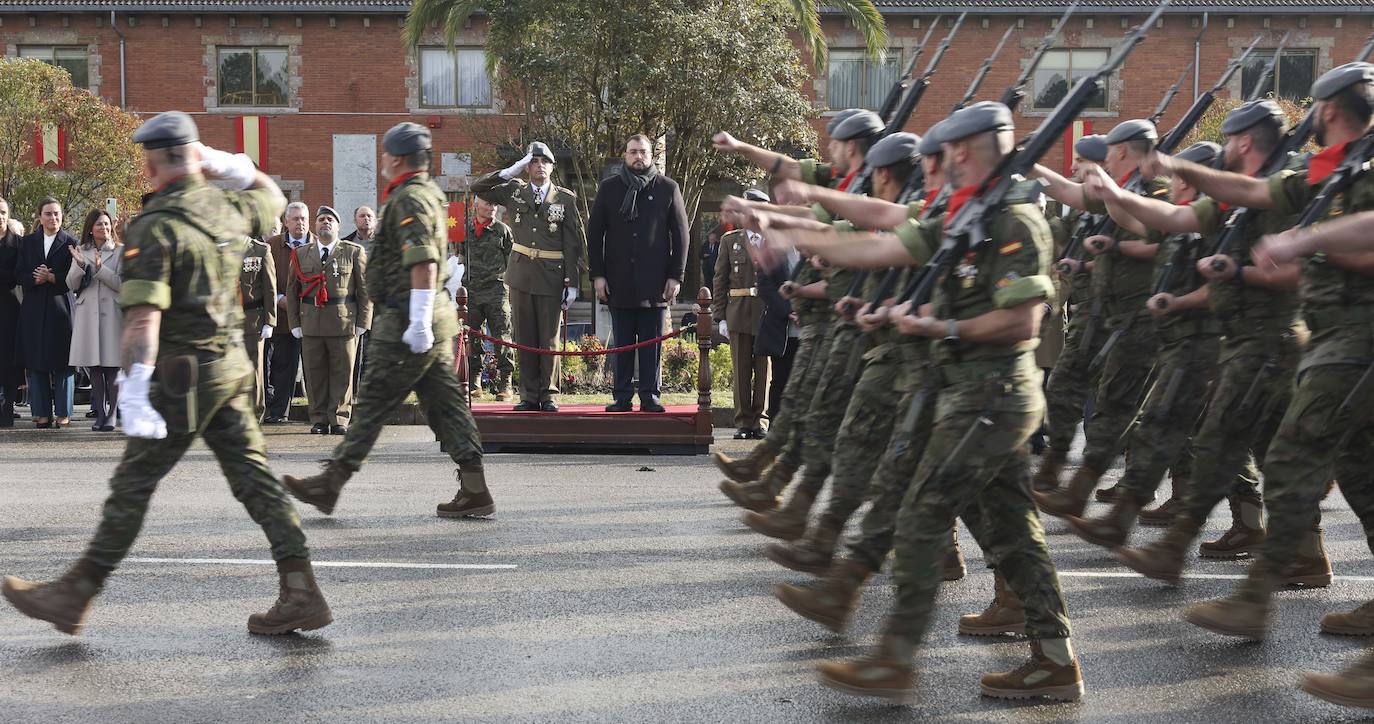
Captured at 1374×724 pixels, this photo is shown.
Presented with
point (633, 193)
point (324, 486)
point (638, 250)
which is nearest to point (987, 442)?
point (324, 486)

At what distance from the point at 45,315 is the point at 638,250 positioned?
18.5ft

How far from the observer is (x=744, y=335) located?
1289cm

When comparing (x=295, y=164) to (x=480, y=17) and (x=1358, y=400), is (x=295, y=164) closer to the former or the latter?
(x=480, y=17)

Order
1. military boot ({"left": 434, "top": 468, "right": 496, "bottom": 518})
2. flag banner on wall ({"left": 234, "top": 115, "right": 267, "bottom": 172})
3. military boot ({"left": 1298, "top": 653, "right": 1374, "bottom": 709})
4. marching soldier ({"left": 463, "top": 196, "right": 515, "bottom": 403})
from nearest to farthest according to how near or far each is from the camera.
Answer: military boot ({"left": 1298, "top": 653, "right": 1374, "bottom": 709}), military boot ({"left": 434, "top": 468, "right": 496, "bottom": 518}), marching soldier ({"left": 463, "top": 196, "right": 515, "bottom": 403}), flag banner on wall ({"left": 234, "top": 115, "right": 267, "bottom": 172})

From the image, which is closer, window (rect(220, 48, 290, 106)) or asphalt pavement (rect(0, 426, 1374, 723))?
asphalt pavement (rect(0, 426, 1374, 723))

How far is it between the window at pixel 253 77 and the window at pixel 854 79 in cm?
1285

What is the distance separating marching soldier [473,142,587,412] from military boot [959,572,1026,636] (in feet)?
22.4

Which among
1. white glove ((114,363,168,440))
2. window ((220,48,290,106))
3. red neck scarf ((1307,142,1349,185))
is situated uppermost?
window ((220,48,290,106))

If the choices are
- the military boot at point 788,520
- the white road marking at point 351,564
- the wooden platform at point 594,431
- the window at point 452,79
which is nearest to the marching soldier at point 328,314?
the wooden platform at point 594,431

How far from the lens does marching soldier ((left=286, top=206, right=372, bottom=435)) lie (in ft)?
42.6

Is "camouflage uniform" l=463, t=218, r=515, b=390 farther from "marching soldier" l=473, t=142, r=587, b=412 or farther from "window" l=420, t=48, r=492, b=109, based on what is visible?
"window" l=420, t=48, r=492, b=109

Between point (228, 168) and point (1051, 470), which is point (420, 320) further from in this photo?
point (1051, 470)

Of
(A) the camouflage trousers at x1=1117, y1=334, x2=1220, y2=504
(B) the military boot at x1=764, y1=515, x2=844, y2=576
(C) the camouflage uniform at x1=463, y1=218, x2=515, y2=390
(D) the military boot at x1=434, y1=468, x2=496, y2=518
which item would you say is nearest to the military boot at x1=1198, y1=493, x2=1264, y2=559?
(A) the camouflage trousers at x1=1117, y1=334, x2=1220, y2=504

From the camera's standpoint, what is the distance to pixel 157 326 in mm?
5324
